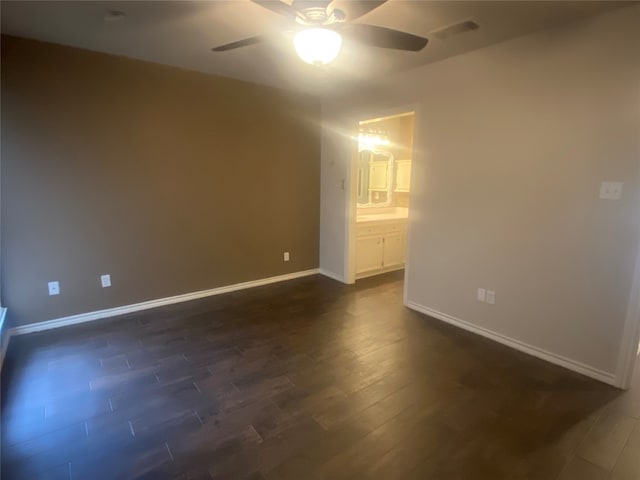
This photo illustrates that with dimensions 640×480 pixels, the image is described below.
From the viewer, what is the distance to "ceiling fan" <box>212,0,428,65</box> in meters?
1.66

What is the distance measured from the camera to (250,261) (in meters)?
4.35

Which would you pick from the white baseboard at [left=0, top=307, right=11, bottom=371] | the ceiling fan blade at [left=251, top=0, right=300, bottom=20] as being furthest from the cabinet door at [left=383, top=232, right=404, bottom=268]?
the white baseboard at [left=0, top=307, right=11, bottom=371]

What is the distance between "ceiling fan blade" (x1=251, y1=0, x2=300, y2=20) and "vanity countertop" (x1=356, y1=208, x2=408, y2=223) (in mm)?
3062

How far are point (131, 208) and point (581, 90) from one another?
3.93m

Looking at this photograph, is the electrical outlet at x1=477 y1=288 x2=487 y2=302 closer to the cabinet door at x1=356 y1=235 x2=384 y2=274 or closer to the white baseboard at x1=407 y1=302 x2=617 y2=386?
the white baseboard at x1=407 y1=302 x2=617 y2=386

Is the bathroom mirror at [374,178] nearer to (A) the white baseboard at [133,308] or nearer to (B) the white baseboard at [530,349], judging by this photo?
(A) the white baseboard at [133,308]

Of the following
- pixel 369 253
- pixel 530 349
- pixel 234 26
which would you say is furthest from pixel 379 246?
pixel 234 26

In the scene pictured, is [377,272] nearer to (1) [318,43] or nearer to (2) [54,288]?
(1) [318,43]

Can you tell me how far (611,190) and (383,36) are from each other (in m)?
1.84

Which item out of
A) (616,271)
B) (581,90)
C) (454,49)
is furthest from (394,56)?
(616,271)

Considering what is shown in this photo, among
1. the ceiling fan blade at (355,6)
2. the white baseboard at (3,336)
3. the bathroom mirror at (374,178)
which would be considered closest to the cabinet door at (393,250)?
the bathroom mirror at (374,178)

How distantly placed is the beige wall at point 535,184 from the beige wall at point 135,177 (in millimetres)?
1793

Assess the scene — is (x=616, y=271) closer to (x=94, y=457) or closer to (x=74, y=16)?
(x=94, y=457)

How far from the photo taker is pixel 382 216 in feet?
17.4
